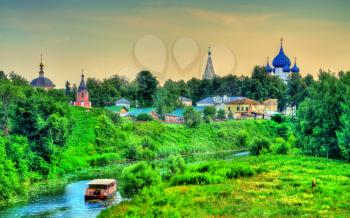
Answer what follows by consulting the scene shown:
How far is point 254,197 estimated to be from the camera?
40250 millimetres

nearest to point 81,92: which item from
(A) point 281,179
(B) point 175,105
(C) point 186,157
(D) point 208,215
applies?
(B) point 175,105

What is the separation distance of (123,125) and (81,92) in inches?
1178

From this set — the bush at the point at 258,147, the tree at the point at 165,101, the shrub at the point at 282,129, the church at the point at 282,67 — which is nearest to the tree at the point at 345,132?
the bush at the point at 258,147

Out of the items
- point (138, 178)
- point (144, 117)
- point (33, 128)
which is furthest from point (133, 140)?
point (138, 178)

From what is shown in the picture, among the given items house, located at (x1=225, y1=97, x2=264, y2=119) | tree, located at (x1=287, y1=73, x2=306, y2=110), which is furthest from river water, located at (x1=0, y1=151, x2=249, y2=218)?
tree, located at (x1=287, y1=73, x2=306, y2=110)

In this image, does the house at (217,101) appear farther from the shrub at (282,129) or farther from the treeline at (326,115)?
the treeline at (326,115)

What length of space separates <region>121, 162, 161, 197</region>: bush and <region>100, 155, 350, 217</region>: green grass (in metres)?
1.29

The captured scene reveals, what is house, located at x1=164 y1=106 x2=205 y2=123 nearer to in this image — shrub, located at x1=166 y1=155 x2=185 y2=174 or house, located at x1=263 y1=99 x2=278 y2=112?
house, located at x1=263 y1=99 x2=278 y2=112

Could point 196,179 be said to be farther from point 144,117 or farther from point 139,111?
point 139,111

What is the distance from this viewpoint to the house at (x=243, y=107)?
139000 mm

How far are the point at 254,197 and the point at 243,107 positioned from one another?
331 ft

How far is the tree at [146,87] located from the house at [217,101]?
13932mm

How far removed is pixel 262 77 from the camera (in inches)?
5782

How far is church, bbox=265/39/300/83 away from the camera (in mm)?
165125
